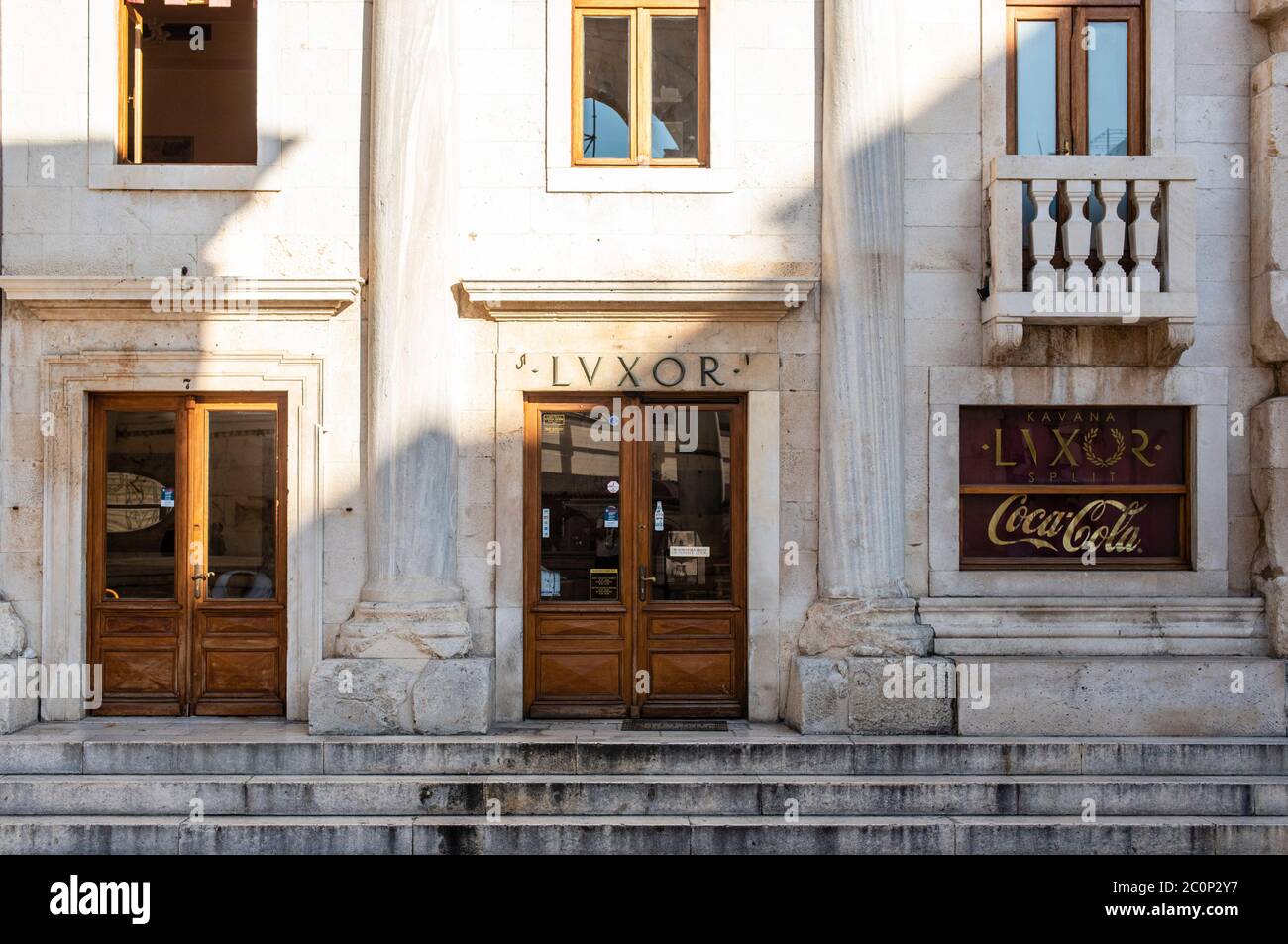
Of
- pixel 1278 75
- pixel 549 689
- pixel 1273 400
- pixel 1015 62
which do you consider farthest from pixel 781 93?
pixel 549 689

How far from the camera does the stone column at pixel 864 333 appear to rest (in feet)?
33.1

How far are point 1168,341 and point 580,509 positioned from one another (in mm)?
5765

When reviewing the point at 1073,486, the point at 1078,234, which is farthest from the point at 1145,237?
the point at 1073,486

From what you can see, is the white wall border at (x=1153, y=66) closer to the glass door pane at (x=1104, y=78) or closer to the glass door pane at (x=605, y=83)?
the glass door pane at (x=1104, y=78)

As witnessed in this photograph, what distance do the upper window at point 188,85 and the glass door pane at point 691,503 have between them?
195 inches

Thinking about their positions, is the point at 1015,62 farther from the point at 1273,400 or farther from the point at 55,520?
the point at 55,520

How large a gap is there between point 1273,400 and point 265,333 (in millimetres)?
9626

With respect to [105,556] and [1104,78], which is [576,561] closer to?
[105,556]

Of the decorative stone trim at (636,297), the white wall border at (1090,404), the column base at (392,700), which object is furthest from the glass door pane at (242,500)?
the white wall border at (1090,404)

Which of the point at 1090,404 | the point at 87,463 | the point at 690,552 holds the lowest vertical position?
the point at 690,552

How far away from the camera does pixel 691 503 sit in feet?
34.5

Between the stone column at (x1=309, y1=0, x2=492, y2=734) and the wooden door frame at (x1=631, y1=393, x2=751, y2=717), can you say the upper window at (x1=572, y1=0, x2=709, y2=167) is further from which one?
the wooden door frame at (x1=631, y1=393, x2=751, y2=717)
